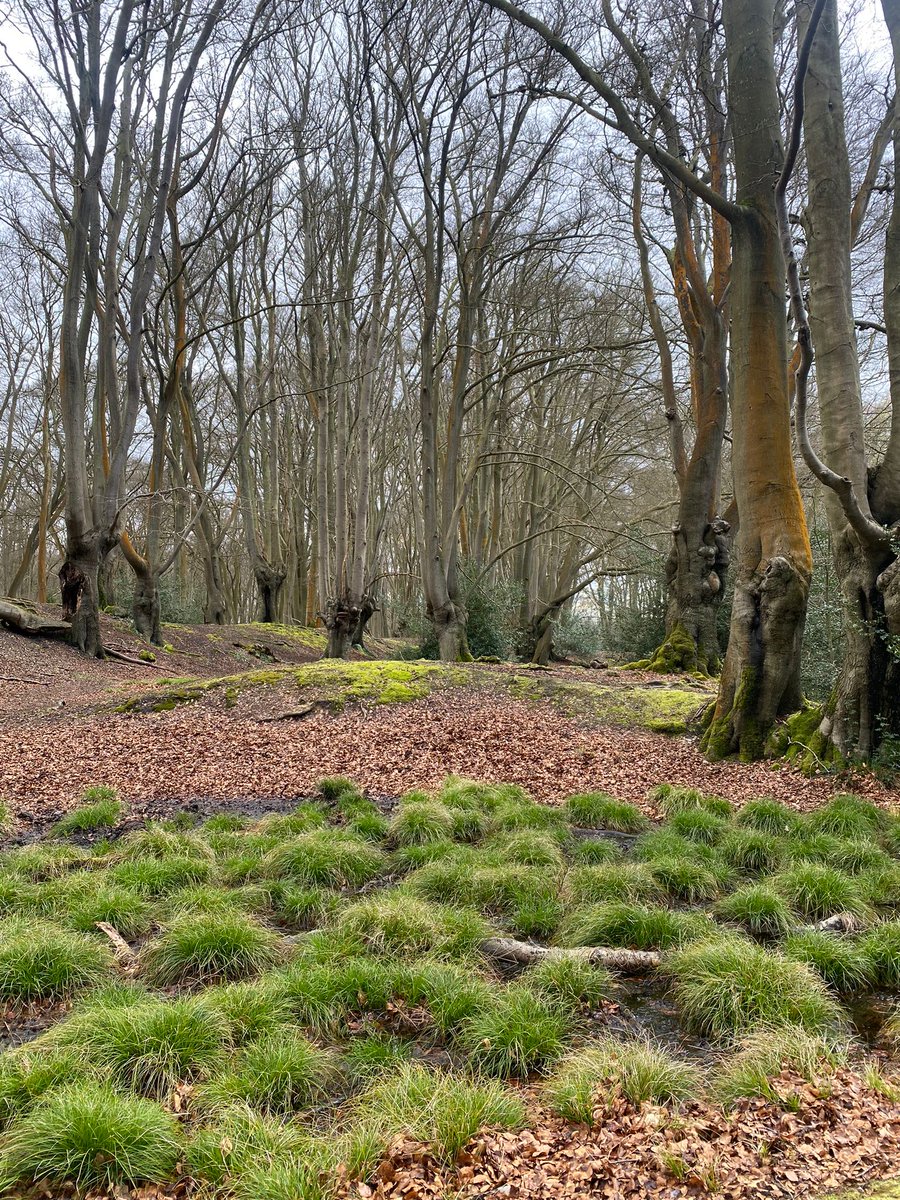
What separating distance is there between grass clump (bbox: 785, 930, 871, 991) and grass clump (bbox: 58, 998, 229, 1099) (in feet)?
8.16

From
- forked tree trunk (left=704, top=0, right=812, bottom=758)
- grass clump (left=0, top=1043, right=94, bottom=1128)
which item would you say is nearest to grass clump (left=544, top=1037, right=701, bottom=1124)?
grass clump (left=0, top=1043, right=94, bottom=1128)

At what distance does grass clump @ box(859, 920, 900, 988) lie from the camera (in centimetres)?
312

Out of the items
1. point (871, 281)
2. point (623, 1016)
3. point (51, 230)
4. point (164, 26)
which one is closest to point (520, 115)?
point (164, 26)

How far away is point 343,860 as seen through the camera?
14.5 feet

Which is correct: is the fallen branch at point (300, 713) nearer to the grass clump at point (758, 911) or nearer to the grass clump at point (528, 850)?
the grass clump at point (528, 850)

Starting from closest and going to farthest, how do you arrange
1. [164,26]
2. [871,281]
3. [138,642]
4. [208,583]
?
[164,26] → [871,281] → [138,642] → [208,583]

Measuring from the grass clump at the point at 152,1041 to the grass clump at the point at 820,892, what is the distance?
116 inches

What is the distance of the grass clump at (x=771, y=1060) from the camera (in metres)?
2.40

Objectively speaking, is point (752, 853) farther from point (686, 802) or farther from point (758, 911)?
point (686, 802)

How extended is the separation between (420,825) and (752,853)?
7.20 feet

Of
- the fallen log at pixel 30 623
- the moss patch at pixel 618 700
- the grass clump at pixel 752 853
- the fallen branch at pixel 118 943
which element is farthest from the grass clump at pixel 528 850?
the fallen log at pixel 30 623

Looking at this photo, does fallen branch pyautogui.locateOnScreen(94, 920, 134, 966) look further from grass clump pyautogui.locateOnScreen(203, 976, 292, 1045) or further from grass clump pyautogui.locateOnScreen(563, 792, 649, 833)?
grass clump pyautogui.locateOnScreen(563, 792, 649, 833)

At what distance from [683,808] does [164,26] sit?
1291 centimetres

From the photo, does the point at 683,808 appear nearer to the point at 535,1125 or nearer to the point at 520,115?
the point at 535,1125
